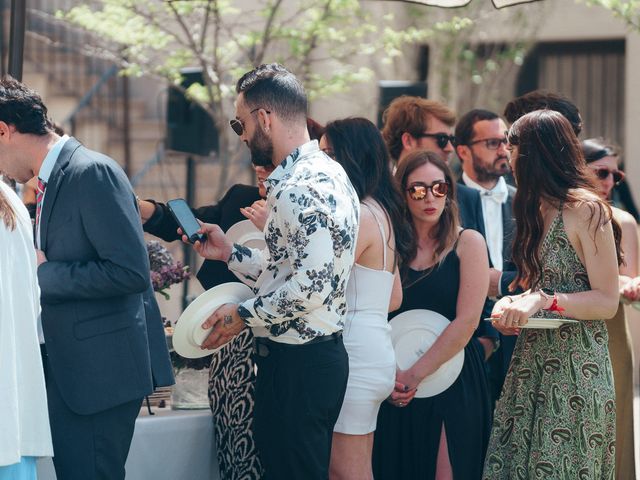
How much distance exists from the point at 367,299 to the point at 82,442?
1.08 metres

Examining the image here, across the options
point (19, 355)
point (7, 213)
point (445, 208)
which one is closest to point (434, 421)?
point (445, 208)

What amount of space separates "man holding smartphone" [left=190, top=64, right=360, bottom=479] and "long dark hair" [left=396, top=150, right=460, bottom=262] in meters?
0.97

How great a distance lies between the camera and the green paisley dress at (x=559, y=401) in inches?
150

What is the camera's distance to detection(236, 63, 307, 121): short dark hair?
138 inches

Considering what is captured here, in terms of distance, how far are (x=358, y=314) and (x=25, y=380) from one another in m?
1.19

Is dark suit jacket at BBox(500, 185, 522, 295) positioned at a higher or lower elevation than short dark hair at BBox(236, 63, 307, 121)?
lower

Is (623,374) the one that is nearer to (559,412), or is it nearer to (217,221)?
(559,412)

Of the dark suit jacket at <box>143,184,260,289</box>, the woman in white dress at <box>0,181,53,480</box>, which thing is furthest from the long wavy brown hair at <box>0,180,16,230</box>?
the dark suit jacket at <box>143,184,260,289</box>

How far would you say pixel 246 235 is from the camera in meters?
4.35

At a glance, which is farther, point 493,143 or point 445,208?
point 493,143

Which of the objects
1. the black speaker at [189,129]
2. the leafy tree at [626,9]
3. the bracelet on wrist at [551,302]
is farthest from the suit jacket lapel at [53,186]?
the black speaker at [189,129]

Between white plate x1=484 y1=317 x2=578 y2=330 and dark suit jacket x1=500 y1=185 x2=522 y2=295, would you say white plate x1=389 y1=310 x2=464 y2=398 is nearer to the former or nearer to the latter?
dark suit jacket x1=500 y1=185 x2=522 y2=295

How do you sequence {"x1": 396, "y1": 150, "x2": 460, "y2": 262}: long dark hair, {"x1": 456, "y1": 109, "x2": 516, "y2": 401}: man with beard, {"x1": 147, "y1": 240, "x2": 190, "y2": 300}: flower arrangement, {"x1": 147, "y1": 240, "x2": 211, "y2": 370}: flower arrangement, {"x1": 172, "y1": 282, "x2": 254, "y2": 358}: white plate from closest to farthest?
{"x1": 172, "y1": 282, "x2": 254, "y2": 358}: white plate < {"x1": 396, "y1": 150, "x2": 460, "y2": 262}: long dark hair < {"x1": 147, "y1": 240, "x2": 211, "y2": 370}: flower arrangement < {"x1": 147, "y1": 240, "x2": 190, "y2": 300}: flower arrangement < {"x1": 456, "y1": 109, "x2": 516, "y2": 401}: man with beard

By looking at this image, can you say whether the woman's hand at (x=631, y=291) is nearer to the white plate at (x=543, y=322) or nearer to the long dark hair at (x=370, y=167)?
the white plate at (x=543, y=322)
